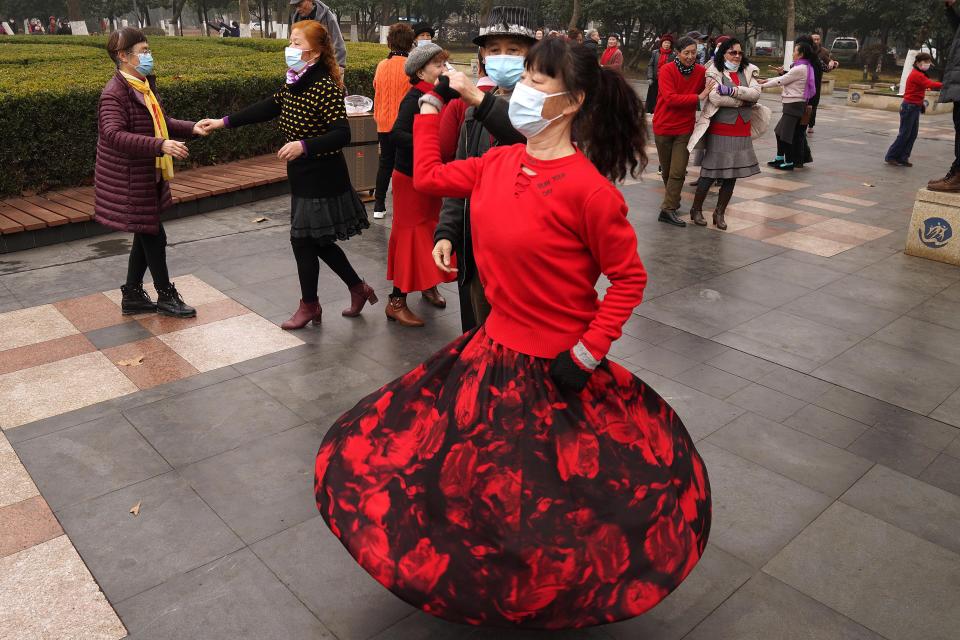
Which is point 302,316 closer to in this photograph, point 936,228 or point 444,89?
point 444,89

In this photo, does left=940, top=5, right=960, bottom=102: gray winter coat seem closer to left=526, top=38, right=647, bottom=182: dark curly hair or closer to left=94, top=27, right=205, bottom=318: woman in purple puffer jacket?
left=526, top=38, right=647, bottom=182: dark curly hair

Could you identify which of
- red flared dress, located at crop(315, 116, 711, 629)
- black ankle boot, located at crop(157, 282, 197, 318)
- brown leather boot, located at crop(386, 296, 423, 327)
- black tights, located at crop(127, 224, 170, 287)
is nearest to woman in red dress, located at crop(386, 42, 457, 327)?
brown leather boot, located at crop(386, 296, 423, 327)

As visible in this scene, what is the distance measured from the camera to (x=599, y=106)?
8.79 ft

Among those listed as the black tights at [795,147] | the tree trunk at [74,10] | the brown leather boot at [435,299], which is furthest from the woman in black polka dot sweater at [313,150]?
the tree trunk at [74,10]

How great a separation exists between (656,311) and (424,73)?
259 cm

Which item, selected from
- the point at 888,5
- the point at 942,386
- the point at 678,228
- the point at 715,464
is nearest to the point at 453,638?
the point at 715,464

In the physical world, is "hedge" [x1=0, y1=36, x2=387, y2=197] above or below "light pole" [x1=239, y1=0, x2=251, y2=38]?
below

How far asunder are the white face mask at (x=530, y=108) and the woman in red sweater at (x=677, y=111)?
6.05 metres

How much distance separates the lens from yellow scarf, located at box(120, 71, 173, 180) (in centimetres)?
521

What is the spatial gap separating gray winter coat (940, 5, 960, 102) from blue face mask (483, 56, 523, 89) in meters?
5.05

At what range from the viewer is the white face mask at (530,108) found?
2578mm

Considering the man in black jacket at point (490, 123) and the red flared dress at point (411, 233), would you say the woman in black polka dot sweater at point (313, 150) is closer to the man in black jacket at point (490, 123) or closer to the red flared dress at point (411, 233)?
the red flared dress at point (411, 233)

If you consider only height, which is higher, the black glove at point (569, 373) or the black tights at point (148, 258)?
the black glove at point (569, 373)

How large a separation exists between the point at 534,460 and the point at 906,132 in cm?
1225
